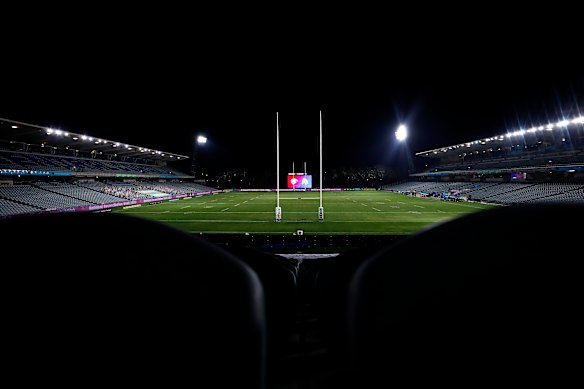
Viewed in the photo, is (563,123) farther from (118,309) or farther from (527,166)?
(118,309)

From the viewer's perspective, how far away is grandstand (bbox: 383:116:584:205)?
105 ft

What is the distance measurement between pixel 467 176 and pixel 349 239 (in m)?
56.2

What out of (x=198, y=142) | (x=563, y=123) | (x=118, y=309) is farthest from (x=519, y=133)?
(x=198, y=142)

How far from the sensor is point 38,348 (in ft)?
2.79

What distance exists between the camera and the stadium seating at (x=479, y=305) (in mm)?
830

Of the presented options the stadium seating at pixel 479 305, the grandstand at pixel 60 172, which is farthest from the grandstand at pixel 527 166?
the grandstand at pixel 60 172

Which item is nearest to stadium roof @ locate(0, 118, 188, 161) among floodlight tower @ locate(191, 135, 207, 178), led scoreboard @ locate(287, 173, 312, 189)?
floodlight tower @ locate(191, 135, 207, 178)

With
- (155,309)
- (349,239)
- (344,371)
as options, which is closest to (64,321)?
(155,309)

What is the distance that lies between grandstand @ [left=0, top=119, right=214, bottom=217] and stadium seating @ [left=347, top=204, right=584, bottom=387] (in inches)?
1076

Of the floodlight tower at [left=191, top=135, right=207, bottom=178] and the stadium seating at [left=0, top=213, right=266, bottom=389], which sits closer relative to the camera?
the stadium seating at [left=0, top=213, right=266, bottom=389]

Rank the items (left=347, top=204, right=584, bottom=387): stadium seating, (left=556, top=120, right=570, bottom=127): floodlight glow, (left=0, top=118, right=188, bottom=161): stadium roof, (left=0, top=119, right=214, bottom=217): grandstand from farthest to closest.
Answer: (left=556, top=120, right=570, bottom=127): floodlight glow → (left=0, top=118, right=188, bottom=161): stadium roof → (left=0, top=119, right=214, bottom=217): grandstand → (left=347, top=204, right=584, bottom=387): stadium seating

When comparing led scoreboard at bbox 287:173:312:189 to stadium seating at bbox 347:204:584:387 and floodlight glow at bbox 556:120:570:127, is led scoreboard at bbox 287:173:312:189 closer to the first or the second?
floodlight glow at bbox 556:120:570:127

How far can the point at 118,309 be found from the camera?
2.98ft

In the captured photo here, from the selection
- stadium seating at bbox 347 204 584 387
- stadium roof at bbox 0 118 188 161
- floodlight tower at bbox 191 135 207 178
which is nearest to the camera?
stadium seating at bbox 347 204 584 387
